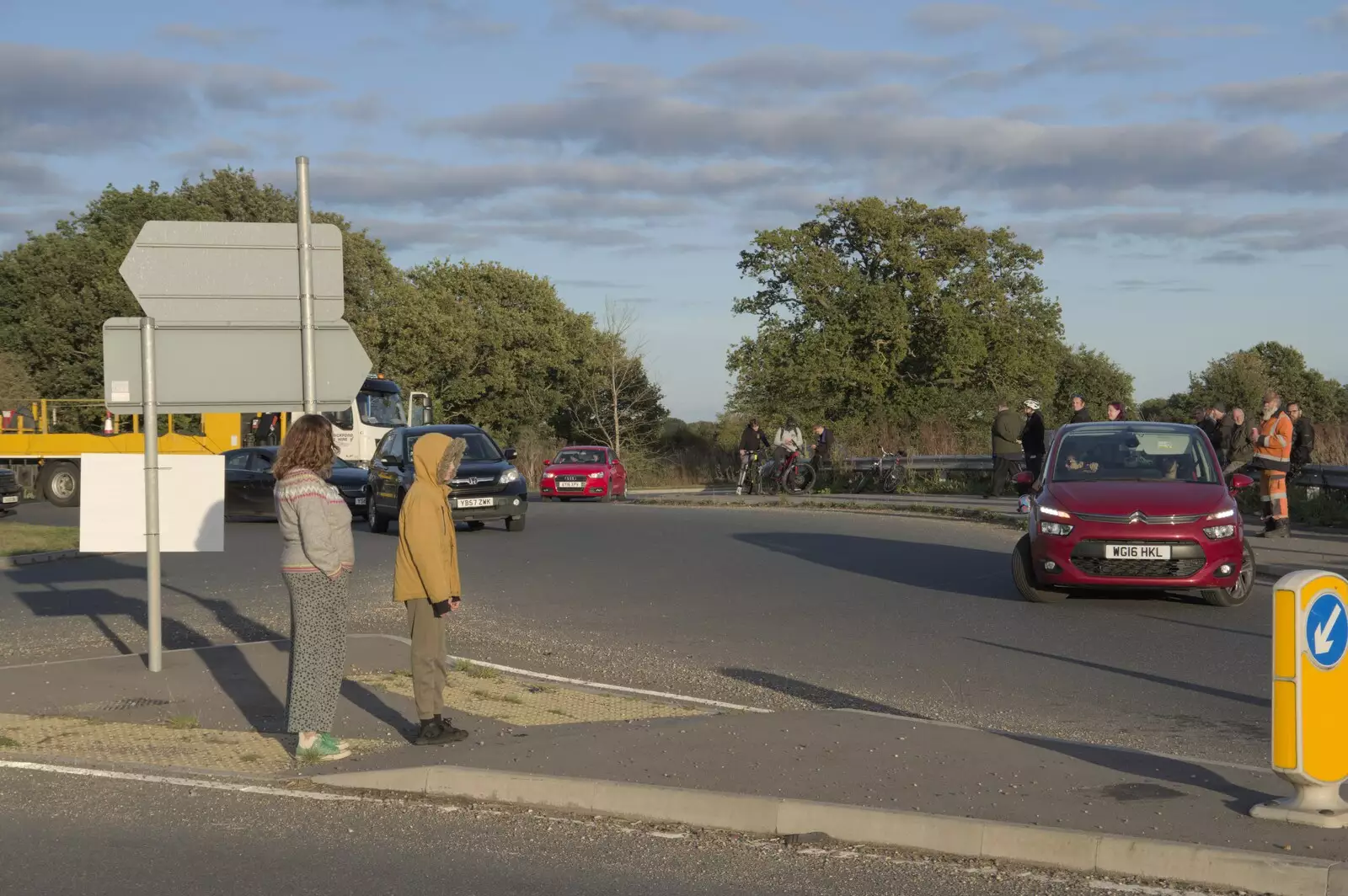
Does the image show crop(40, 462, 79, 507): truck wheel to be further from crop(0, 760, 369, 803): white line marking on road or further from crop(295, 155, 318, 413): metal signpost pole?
crop(0, 760, 369, 803): white line marking on road

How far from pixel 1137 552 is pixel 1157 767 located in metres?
6.86

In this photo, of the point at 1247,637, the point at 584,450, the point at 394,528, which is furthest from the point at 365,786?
the point at 584,450

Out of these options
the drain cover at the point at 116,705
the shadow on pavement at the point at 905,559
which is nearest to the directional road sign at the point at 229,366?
the drain cover at the point at 116,705

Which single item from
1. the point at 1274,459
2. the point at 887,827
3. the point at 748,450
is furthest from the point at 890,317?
the point at 887,827

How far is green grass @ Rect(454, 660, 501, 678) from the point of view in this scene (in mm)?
10531

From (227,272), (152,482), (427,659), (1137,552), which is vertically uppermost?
(227,272)

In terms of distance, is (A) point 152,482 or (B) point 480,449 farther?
(B) point 480,449

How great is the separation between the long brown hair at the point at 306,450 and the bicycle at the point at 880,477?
28073 millimetres

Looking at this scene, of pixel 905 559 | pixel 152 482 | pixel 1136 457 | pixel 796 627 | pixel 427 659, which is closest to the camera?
pixel 427 659

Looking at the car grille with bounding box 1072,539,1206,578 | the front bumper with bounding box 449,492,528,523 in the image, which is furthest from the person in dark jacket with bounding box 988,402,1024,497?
the car grille with bounding box 1072,539,1206,578

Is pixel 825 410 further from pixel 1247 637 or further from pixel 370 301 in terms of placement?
pixel 1247 637

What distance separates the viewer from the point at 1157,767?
7.08m

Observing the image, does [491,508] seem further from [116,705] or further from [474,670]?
[116,705]

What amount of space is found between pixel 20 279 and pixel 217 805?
213 ft
